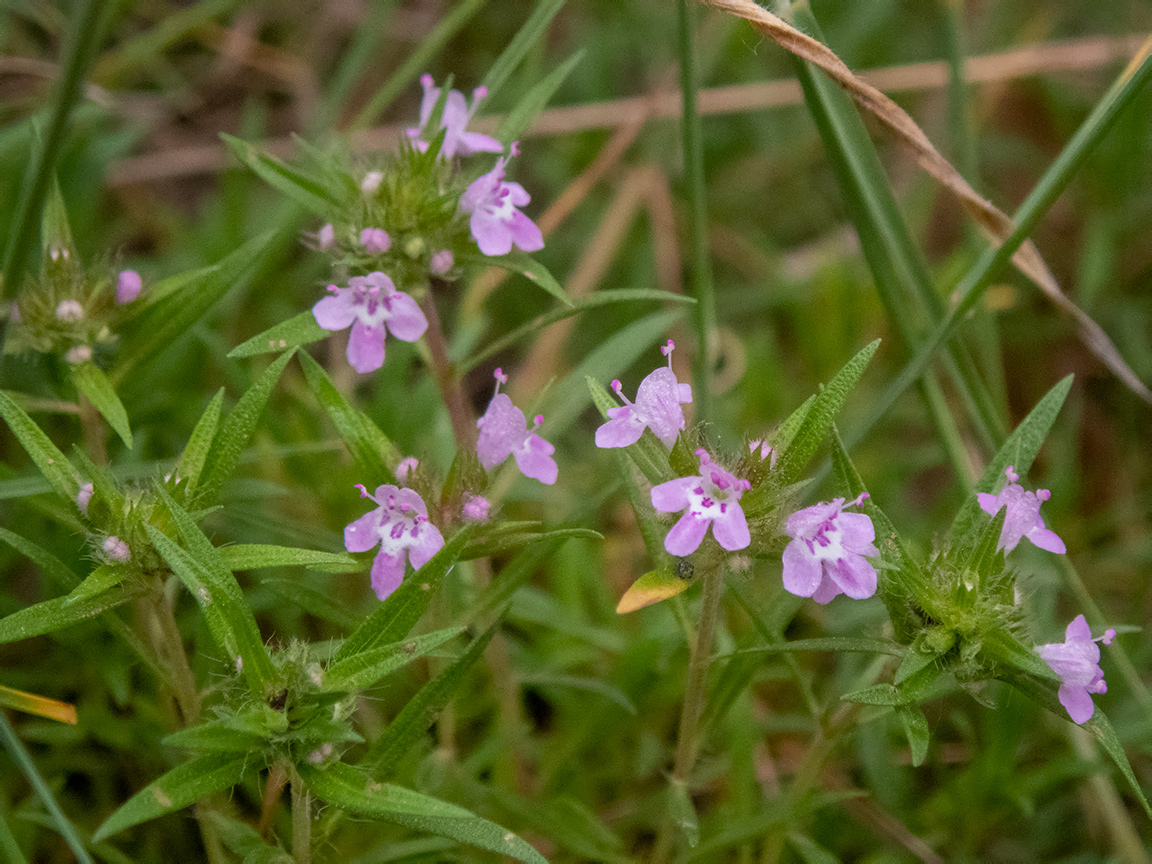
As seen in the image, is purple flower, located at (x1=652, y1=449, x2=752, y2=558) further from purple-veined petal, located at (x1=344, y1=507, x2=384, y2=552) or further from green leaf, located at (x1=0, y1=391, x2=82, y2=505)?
green leaf, located at (x1=0, y1=391, x2=82, y2=505)

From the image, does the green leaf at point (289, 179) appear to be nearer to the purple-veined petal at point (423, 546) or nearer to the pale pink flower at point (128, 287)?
the pale pink flower at point (128, 287)

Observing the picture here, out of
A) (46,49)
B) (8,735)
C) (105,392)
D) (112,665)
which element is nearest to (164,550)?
(8,735)

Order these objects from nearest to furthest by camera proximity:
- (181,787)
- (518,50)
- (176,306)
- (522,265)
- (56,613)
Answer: (181,787) → (56,613) → (522,265) → (176,306) → (518,50)

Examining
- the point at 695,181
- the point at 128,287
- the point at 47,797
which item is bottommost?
the point at 47,797

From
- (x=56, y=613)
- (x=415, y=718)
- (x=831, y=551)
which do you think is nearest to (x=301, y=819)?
(x=415, y=718)

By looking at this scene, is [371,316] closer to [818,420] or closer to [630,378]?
[818,420]

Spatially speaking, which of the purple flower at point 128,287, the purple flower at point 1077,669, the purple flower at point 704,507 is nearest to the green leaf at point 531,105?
the purple flower at point 128,287

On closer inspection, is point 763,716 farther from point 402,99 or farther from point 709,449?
point 402,99
